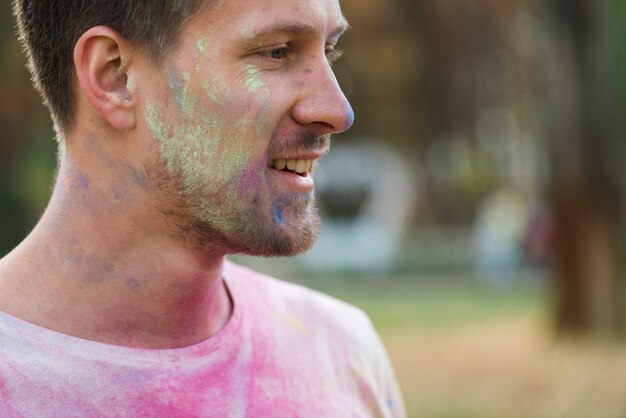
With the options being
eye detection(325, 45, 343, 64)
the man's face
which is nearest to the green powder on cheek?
the man's face

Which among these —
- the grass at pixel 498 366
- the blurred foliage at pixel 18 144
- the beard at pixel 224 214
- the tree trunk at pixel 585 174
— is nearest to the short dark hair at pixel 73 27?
the beard at pixel 224 214

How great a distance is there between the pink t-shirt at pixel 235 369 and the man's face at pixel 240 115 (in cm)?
27

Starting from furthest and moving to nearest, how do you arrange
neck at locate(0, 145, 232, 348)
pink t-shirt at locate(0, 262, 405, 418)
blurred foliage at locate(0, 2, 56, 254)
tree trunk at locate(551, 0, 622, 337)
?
blurred foliage at locate(0, 2, 56, 254) < tree trunk at locate(551, 0, 622, 337) < neck at locate(0, 145, 232, 348) < pink t-shirt at locate(0, 262, 405, 418)

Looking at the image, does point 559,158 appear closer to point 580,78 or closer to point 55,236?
point 580,78

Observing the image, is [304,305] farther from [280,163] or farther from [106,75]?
[106,75]

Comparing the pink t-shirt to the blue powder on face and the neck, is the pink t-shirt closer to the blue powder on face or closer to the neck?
the neck

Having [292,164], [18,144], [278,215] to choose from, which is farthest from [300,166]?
[18,144]

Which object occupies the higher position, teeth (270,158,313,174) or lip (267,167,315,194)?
teeth (270,158,313,174)

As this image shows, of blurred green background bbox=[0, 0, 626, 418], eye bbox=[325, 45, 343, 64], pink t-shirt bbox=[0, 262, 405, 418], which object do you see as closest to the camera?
pink t-shirt bbox=[0, 262, 405, 418]

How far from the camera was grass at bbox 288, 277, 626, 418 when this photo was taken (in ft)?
26.5

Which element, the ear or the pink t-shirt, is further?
the ear

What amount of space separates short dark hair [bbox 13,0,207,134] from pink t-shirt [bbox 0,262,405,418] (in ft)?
1.78

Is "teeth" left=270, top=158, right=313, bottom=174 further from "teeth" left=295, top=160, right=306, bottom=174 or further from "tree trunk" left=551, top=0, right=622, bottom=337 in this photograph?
"tree trunk" left=551, top=0, right=622, bottom=337

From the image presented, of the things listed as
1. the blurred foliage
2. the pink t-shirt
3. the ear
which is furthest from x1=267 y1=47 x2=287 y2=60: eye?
the blurred foliage
